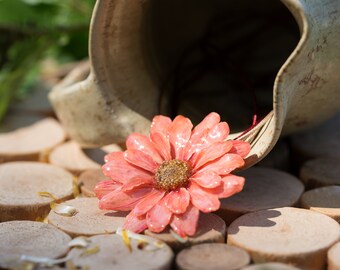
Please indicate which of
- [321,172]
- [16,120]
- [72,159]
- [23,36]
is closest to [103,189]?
[72,159]

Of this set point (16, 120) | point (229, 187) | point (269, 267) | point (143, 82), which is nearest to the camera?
point (269, 267)

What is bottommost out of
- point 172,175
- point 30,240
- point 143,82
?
point 30,240

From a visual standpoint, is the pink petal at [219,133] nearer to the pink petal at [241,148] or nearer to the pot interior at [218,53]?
the pink petal at [241,148]

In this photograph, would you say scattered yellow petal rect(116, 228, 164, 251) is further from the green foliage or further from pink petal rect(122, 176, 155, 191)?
the green foliage

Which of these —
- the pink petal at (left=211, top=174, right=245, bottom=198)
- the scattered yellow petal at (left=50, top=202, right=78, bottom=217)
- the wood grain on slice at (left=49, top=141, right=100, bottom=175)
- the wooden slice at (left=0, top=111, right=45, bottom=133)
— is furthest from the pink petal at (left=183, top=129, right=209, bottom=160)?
the wooden slice at (left=0, top=111, right=45, bottom=133)

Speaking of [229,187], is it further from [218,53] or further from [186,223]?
[218,53]

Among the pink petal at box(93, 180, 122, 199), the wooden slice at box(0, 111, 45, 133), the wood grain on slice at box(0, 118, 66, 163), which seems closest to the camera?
the pink petal at box(93, 180, 122, 199)
